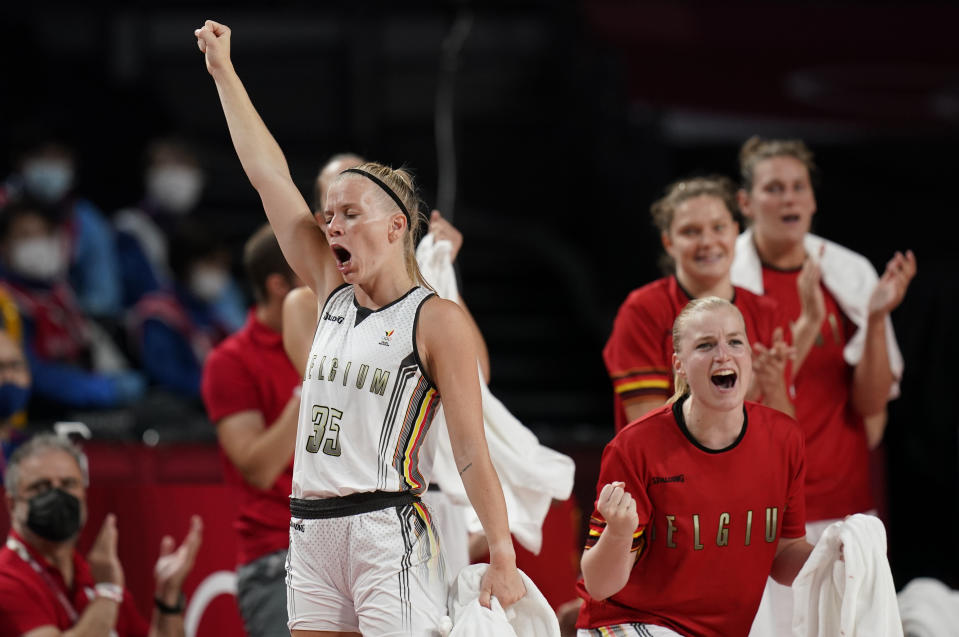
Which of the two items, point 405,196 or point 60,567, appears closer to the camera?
point 405,196

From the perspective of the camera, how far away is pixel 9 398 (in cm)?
603

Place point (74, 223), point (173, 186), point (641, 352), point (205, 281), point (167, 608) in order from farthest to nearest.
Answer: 1. point (173, 186)
2. point (205, 281)
3. point (74, 223)
4. point (167, 608)
5. point (641, 352)

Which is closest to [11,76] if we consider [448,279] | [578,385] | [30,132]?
[30,132]

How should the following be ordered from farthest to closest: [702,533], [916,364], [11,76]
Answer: [11,76] → [916,364] → [702,533]

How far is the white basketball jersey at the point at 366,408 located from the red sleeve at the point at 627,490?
524mm

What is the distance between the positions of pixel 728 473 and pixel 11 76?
26.6ft

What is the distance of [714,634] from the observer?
148 inches

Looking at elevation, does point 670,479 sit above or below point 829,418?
below

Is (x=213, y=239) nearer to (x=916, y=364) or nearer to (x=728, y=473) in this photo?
(x=916, y=364)

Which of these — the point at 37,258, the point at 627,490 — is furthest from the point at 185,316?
the point at 627,490

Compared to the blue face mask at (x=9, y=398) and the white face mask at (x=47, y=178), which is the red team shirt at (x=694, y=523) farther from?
the white face mask at (x=47, y=178)

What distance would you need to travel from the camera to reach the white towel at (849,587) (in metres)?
3.70

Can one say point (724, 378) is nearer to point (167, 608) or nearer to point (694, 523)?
point (694, 523)

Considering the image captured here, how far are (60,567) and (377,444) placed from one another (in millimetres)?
1983
